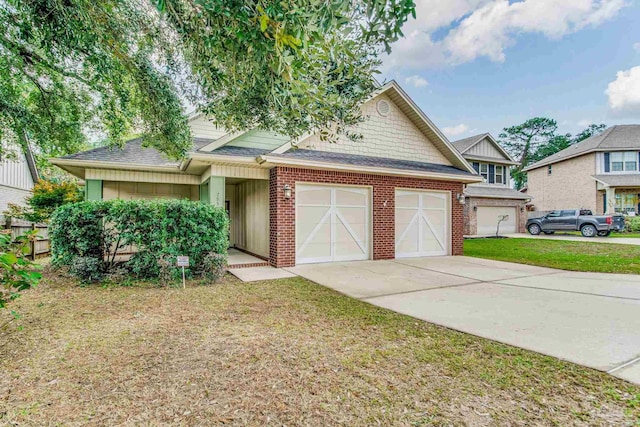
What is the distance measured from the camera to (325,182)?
9.02 metres

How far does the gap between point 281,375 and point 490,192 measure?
68.8 feet

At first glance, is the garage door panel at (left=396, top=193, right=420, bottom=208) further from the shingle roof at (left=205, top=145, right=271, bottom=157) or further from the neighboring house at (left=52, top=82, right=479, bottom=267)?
the shingle roof at (left=205, top=145, right=271, bottom=157)

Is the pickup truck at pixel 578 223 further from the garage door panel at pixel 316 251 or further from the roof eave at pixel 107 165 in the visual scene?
the roof eave at pixel 107 165

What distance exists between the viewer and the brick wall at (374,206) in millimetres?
8289

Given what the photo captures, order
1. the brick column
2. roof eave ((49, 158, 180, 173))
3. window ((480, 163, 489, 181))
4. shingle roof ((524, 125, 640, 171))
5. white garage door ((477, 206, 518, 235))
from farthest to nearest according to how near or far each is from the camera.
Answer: shingle roof ((524, 125, 640, 171))
window ((480, 163, 489, 181))
white garage door ((477, 206, 518, 235))
roof eave ((49, 158, 180, 173))
the brick column

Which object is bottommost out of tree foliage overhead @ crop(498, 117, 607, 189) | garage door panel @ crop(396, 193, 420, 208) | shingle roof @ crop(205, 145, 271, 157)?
garage door panel @ crop(396, 193, 420, 208)

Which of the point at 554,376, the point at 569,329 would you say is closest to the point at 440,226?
the point at 569,329

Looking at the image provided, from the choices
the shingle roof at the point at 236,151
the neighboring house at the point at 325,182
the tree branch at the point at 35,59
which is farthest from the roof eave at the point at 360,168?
the tree branch at the point at 35,59

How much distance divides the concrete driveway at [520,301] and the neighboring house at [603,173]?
21.3 metres

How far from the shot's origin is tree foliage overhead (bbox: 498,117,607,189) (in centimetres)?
4547

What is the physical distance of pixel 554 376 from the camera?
8.94 feet

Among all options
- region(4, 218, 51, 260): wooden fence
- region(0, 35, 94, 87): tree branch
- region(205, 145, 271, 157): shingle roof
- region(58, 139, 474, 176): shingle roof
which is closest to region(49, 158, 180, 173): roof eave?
region(58, 139, 474, 176): shingle roof

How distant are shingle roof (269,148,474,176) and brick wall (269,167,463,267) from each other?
1.18ft

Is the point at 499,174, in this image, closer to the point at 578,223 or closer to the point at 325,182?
the point at 578,223
